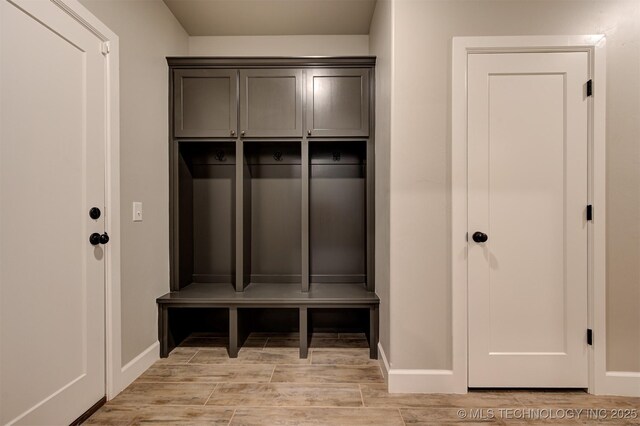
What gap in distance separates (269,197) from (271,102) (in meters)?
0.90

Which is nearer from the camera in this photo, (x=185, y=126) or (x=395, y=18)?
(x=395, y=18)

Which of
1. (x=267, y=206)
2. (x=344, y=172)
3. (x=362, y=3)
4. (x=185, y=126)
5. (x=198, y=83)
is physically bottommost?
(x=267, y=206)

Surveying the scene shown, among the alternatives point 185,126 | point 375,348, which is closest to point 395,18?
point 185,126

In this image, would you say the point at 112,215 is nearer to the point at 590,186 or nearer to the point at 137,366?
the point at 137,366

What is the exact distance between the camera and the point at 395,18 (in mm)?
1984

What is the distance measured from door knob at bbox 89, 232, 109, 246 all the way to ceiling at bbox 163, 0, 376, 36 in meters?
2.00

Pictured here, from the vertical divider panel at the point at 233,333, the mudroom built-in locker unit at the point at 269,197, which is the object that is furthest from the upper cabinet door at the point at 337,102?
the vertical divider panel at the point at 233,333

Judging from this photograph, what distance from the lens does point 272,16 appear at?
Result: 2.76 m

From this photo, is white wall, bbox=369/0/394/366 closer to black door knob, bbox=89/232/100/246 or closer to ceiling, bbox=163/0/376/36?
ceiling, bbox=163/0/376/36

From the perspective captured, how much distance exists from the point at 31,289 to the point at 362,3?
290 cm

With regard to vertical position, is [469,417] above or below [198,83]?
below

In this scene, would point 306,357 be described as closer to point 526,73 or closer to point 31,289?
point 31,289

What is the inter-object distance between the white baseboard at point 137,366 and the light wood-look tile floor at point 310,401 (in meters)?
0.04

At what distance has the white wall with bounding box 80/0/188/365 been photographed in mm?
2080
